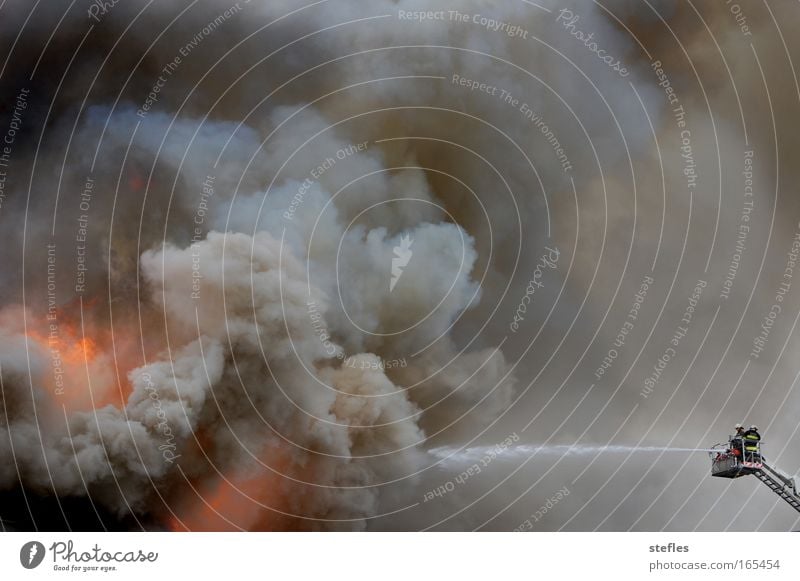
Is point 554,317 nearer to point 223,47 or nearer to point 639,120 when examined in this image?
point 639,120

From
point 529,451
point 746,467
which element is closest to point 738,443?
point 746,467

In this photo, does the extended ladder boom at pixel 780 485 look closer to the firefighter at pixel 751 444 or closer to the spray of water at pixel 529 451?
the firefighter at pixel 751 444

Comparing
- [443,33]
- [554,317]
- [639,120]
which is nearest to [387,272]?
[554,317]

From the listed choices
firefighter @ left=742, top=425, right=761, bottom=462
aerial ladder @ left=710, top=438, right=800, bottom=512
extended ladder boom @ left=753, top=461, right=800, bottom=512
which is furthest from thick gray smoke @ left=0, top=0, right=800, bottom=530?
firefighter @ left=742, top=425, right=761, bottom=462

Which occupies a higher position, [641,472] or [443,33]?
[443,33]

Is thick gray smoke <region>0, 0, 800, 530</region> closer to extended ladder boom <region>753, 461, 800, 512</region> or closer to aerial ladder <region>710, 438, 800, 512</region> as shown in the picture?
aerial ladder <region>710, 438, 800, 512</region>

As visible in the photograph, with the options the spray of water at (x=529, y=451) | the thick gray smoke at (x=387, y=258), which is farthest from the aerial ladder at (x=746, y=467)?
the thick gray smoke at (x=387, y=258)

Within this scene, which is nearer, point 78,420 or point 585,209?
point 78,420
